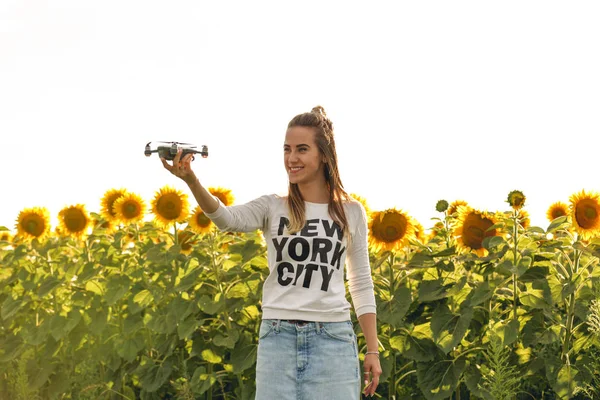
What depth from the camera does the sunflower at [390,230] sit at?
5.02m

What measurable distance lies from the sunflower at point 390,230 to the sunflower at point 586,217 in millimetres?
1044

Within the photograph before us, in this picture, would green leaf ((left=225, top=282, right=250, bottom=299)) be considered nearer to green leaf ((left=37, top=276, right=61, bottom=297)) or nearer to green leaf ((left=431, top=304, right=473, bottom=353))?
green leaf ((left=431, top=304, right=473, bottom=353))

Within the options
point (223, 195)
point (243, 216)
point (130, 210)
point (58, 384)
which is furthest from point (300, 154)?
point (58, 384)

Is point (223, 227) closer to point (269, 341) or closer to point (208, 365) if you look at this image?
point (269, 341)

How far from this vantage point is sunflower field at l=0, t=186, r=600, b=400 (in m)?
4.94

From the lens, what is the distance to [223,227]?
3.31 meters

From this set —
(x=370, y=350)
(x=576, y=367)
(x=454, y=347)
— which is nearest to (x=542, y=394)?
(x=576, y=367)

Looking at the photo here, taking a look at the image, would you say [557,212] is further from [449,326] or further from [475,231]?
[449,326]

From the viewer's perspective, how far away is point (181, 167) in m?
2.99

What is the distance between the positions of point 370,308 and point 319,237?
0.45m

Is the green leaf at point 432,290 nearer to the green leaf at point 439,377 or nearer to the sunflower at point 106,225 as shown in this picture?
the green leaf at point 439,377

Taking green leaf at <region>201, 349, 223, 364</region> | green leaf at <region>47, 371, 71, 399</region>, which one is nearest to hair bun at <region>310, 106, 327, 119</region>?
green leaf at <region>201, 349, 223, 364</region>

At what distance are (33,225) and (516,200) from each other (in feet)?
15.2

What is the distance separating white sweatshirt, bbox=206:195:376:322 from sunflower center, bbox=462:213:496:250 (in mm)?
1807
